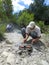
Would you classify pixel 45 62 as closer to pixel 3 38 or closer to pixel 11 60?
pixel 11 60

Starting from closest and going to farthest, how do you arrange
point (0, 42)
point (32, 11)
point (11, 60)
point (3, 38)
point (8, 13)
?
point (11, 60), point (0, 42), point (3, 38), point (8, 13), point (32, 11)

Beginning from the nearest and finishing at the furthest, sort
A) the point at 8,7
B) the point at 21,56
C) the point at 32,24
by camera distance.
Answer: the point at 21,56
the point at 32,24
the point at 8,7

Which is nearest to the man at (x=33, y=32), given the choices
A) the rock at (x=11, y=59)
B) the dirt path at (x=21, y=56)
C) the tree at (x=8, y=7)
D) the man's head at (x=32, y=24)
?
the man's head at (x=32, y=24)

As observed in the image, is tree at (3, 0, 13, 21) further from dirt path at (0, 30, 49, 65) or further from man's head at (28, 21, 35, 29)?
dirt path at (0, 30, 49, 65)

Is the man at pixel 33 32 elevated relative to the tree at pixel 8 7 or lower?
lower

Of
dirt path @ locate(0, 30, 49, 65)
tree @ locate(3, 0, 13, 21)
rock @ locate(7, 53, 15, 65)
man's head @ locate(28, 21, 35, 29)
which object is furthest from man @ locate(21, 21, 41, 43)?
tree @ locate(3, 0, 13, 21)

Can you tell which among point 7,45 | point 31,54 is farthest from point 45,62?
point 7,45

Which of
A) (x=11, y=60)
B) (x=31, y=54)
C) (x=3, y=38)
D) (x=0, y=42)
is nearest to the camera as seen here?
(x=11, y=60)

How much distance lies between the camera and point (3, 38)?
9.09 meters

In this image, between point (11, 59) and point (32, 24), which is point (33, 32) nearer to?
point (32, 24)

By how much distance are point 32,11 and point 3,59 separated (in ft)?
72.6

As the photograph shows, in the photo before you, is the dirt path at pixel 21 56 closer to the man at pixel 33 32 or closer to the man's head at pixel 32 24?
the man at pixel 33 32

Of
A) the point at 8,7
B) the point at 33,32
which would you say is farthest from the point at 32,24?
the point at 8,7

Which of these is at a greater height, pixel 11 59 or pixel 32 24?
pixel 32 24
